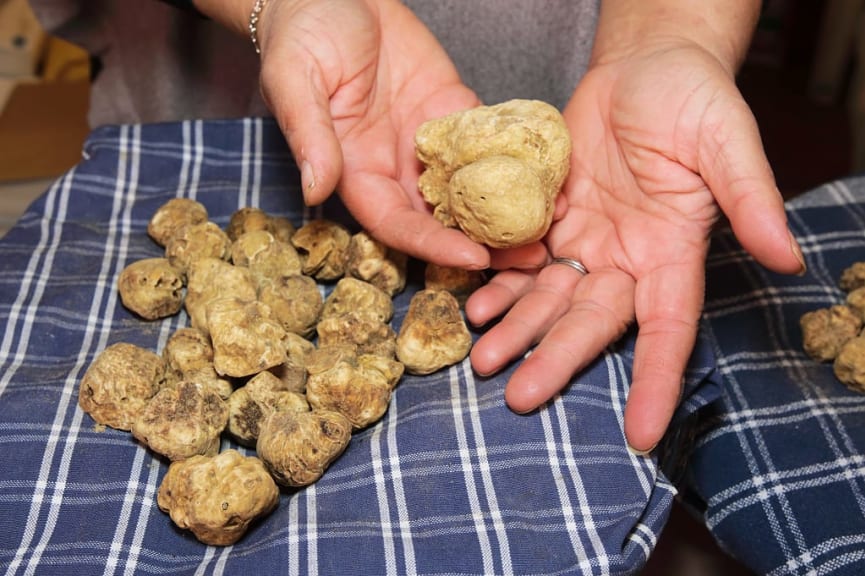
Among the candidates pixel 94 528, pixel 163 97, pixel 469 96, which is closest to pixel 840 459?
pixel 469 96

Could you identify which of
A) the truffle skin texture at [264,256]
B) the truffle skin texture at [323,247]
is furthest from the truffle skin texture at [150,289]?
the truffle skin texture at [323,247]

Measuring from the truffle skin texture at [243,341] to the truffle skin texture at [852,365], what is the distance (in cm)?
89

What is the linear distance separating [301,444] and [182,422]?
0.16m

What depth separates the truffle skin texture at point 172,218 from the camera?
1503 millimetres

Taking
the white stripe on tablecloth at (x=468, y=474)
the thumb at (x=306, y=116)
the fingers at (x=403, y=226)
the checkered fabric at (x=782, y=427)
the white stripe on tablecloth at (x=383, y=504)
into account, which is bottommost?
the checkered fabric at (x=782, y=427)

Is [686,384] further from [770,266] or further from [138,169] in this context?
[138,169]

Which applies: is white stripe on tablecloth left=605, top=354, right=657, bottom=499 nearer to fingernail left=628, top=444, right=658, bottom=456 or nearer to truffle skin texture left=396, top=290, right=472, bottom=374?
fingernail left=628, top=444, right=658, bottom=456

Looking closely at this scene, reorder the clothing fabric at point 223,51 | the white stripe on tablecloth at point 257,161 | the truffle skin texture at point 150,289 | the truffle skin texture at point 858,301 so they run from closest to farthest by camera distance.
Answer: the truffle skin texture at point 150,289, the truffle skin texture at point 858,301, the white stripe on tablecloth at point 257,161, the clothing fabric at point 223,51

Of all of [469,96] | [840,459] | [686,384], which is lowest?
[840,459]

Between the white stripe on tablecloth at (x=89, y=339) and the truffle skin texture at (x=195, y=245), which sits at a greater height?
the truffle skin texture at (x=195, y=245)

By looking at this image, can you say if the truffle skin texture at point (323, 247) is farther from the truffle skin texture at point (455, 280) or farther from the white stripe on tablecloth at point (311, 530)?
the white stripe on tablecloth at point (311, 530)

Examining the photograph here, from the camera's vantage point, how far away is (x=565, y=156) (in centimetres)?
130

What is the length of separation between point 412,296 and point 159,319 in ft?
1.37

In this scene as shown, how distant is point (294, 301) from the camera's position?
1.33 metres
